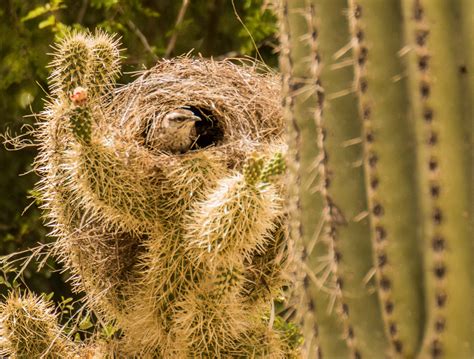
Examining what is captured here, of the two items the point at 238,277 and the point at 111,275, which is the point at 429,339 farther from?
the point at 111,275

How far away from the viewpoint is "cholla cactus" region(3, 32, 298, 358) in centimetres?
258

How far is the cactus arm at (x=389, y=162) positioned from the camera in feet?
4.85

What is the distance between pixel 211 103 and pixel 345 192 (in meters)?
1.62

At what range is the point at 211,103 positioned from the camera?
3.17m

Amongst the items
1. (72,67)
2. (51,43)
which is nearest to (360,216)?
(72,67)

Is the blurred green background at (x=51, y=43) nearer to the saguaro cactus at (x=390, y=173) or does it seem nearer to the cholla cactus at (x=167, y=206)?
the cholla cactus at (x=167, y=206)

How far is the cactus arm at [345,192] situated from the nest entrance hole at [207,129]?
5.38 feet

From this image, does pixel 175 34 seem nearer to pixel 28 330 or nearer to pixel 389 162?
pixel 28 330

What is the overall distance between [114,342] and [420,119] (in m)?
1.93

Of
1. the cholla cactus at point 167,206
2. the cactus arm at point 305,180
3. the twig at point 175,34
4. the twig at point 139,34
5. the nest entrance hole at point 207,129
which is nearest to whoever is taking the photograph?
the cactus arm at point 305,180

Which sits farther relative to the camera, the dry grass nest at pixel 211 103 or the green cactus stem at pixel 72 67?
the dry grass nest at pixel 211 103

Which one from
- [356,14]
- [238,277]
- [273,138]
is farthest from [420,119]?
[273,138]

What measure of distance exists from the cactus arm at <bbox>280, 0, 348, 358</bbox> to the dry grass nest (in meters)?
1.15

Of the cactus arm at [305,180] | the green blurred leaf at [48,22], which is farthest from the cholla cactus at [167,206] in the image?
the green blurred leaf at [48,22]
